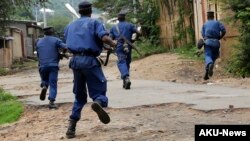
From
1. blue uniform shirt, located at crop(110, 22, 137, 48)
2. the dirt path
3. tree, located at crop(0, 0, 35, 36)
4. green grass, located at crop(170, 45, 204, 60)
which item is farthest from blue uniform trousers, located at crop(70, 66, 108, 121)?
tree, located at crop(0, 0, 35, 36)

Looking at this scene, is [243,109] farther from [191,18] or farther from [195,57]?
[191,18]

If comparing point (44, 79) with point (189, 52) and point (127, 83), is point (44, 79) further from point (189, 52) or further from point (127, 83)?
point (189, 52)

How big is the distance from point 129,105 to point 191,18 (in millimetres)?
15434

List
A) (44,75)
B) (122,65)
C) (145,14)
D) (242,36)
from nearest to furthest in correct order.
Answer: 1. (44,75)
2. (122,65)
3. (242,36)
4. (145,14)

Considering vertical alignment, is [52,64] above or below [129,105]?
above

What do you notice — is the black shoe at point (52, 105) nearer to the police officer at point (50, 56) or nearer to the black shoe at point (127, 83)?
the police officer at point (50, 56)

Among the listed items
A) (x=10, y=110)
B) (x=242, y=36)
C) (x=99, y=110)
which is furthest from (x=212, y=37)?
(x=99, y=110)

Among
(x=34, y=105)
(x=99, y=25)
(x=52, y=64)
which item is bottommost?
(x=34, y=105)

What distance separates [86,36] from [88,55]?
26cm

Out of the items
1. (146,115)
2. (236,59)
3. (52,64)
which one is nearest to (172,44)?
(236,59)

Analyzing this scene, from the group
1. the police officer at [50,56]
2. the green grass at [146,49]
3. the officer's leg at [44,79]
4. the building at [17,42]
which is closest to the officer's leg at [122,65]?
the officer's leg at [44,79]

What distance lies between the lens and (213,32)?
14.4m

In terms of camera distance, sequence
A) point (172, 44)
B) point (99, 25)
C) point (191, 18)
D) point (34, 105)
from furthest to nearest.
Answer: point (172, 44) → point (191, 18) → point (34, 105) → point (99, 25)

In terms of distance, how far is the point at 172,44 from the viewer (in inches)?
1101
